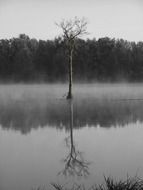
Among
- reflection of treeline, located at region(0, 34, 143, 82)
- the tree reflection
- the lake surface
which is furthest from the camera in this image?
reflection of treeline, located at region(0, 34, 143, 82)

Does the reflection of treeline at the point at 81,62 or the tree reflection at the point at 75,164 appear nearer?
the tree reflection at the point at 75,164

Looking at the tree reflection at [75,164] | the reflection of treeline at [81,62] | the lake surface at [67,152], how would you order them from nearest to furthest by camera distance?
the lake surface at [67,152], the tree reflection at [75,164], the reflection of treeline at [81,62]

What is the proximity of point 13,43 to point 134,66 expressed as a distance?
22591 millimetres

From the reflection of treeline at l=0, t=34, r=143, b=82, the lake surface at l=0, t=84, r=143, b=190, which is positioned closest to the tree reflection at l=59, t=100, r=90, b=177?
the lake surface at l=0, t=84, r=143, b=190

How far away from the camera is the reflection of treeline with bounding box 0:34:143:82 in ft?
197

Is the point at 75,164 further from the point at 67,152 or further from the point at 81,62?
the point at 81,62

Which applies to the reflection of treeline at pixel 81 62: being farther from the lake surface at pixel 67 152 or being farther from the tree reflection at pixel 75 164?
the tree reflection at pixel 75 164

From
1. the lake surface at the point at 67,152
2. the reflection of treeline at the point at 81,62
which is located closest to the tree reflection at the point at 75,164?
the lake surface at the point at 67,152

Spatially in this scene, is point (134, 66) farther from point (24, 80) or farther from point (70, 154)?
point (70, 154)

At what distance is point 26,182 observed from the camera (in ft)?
18.8

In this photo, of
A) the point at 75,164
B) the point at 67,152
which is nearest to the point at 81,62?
the point at 67,152

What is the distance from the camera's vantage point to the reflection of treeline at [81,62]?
197 ft

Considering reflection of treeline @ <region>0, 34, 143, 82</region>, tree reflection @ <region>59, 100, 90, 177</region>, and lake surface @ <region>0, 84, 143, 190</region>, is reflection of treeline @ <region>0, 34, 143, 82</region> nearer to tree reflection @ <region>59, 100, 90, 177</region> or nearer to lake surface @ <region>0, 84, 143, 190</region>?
lake surface @ <region>0, 84, 143, 190</region>

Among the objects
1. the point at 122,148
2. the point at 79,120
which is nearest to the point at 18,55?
the point at 79,120
